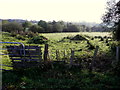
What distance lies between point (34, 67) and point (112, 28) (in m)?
13.6

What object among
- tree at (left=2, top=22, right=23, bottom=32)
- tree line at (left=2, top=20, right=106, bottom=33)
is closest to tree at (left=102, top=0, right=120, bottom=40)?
tree line at (left=2, top=20, right=106, bottom=33)

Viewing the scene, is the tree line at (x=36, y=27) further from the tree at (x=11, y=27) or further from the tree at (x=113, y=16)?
the tree at (x=113, y=16)

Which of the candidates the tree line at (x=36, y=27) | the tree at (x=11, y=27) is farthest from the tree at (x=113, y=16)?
the tree at (x=11, y=27)

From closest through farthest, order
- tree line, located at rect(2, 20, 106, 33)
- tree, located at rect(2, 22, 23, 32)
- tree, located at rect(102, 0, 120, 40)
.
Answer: tree, located at rect(102, 0, 120, 40)
tree, located at rect(2, 22, 23, 32)
tree line, located at rect(2, 20, 106, 33)

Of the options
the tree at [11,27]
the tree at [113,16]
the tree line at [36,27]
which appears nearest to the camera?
the tree at [113,16]

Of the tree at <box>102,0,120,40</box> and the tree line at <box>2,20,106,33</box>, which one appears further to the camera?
the tree line at <box>2,20,106,33</box>

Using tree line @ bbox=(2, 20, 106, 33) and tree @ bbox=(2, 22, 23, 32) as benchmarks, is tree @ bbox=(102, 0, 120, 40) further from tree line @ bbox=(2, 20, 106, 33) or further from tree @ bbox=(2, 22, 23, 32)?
tree @ bbox=(2, 22, 23, 32)

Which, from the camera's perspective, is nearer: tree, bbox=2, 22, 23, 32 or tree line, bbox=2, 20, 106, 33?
tree, bbox=2, 22, 23, 32

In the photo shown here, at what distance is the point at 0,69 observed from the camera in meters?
8.76

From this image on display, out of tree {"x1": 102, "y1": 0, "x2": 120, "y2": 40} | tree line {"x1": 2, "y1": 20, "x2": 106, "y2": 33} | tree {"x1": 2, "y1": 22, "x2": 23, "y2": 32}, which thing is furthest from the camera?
tree line {"x1": 2, "y1": 20, "x2": 106, "y2": 33}

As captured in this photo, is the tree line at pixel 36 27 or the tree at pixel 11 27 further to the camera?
the tree line at pixel 36 27

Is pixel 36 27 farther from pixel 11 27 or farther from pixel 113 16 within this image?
pixel 113 16

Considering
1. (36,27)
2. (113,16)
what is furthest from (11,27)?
(113,16)

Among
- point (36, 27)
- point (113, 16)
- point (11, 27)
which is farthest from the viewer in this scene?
point (36, 27)
